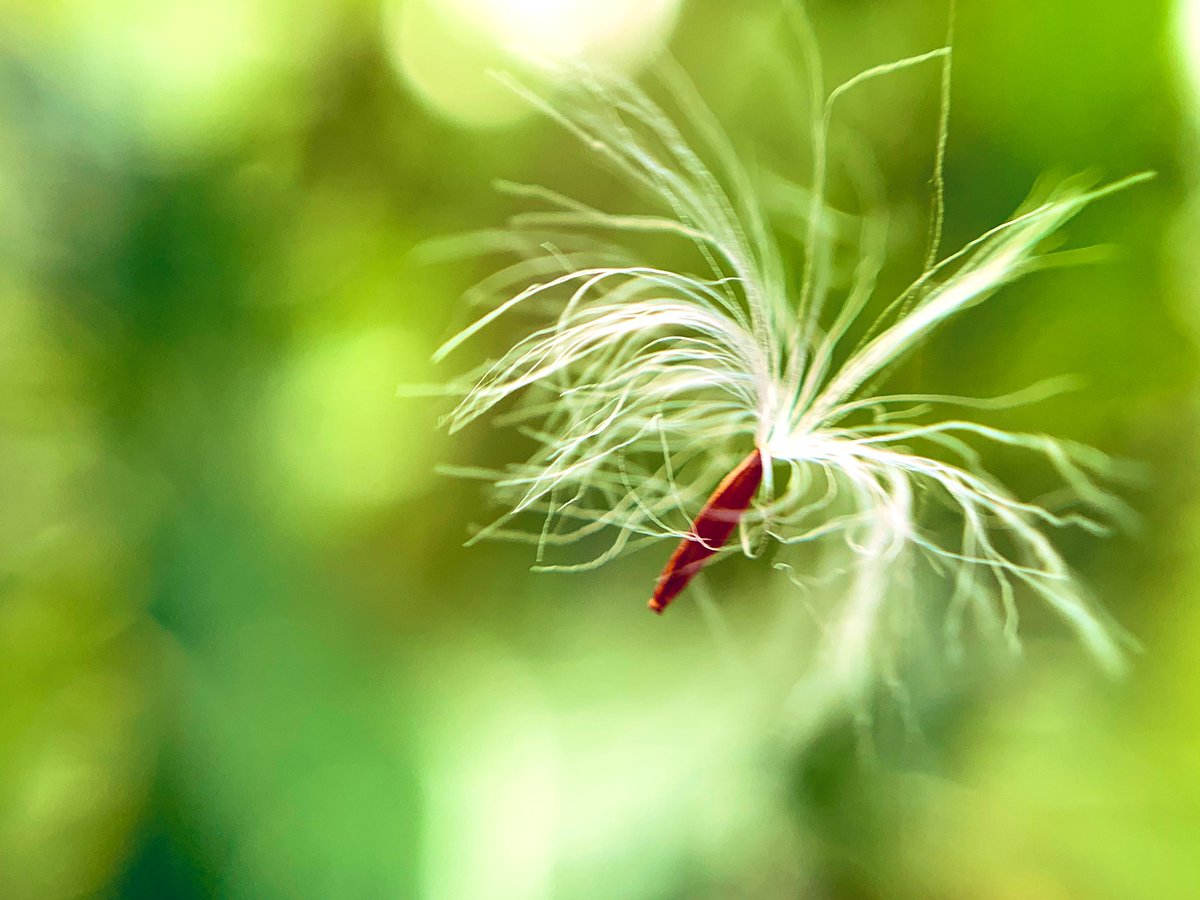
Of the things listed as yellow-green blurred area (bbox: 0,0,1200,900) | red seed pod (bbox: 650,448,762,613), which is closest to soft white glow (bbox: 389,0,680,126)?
yellow-green blurred area (bbox: 0,0,1200,900)

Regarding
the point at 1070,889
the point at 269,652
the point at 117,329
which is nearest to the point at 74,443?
the point at 117,329

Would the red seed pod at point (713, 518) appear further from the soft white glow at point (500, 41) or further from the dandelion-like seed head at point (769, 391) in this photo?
the soft white glow at point (500, 41)

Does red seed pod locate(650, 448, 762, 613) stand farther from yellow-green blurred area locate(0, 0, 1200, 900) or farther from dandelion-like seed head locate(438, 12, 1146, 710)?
yellow-green blurred area locate(0, 0, 1200, 900)

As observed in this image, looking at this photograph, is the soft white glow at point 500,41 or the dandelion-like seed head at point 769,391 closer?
the dandelion-like seed head at point 769,391

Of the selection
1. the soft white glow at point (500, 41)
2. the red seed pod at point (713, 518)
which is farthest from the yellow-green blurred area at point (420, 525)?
the red seed pod at point (713, 518)

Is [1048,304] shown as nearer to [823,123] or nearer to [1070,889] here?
[823,123]

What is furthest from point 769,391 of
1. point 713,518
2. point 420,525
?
point 420,525

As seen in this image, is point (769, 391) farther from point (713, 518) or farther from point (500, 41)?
point (500, 41)
